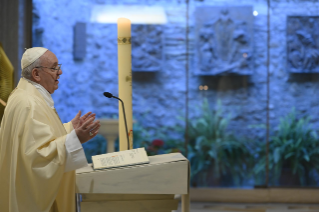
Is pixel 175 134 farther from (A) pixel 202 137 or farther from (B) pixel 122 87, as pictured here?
(B) pixel 122 87

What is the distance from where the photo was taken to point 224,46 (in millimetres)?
4684

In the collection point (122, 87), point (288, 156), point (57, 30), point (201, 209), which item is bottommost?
point (201, 209)

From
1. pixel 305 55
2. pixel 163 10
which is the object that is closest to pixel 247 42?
pixel 305 55

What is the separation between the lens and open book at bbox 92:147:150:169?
1603 mm

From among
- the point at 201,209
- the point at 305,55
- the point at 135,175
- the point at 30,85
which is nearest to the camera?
the point at 135,175

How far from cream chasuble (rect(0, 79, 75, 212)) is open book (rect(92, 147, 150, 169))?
6.0 inches

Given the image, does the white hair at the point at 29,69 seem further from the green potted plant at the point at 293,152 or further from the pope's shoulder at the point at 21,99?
the green potted plant at the point at 293,152

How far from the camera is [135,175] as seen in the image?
5.15 feet

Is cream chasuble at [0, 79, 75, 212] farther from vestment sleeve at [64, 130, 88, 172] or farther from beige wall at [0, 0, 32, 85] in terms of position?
beige wall at [0, 0, 32, 85]

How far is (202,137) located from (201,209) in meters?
A: 0.89

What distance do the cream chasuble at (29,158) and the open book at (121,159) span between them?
15 cm

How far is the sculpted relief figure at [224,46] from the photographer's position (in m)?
4.66

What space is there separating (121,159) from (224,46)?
3.35 meters

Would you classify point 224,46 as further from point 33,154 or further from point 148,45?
point 33,154
